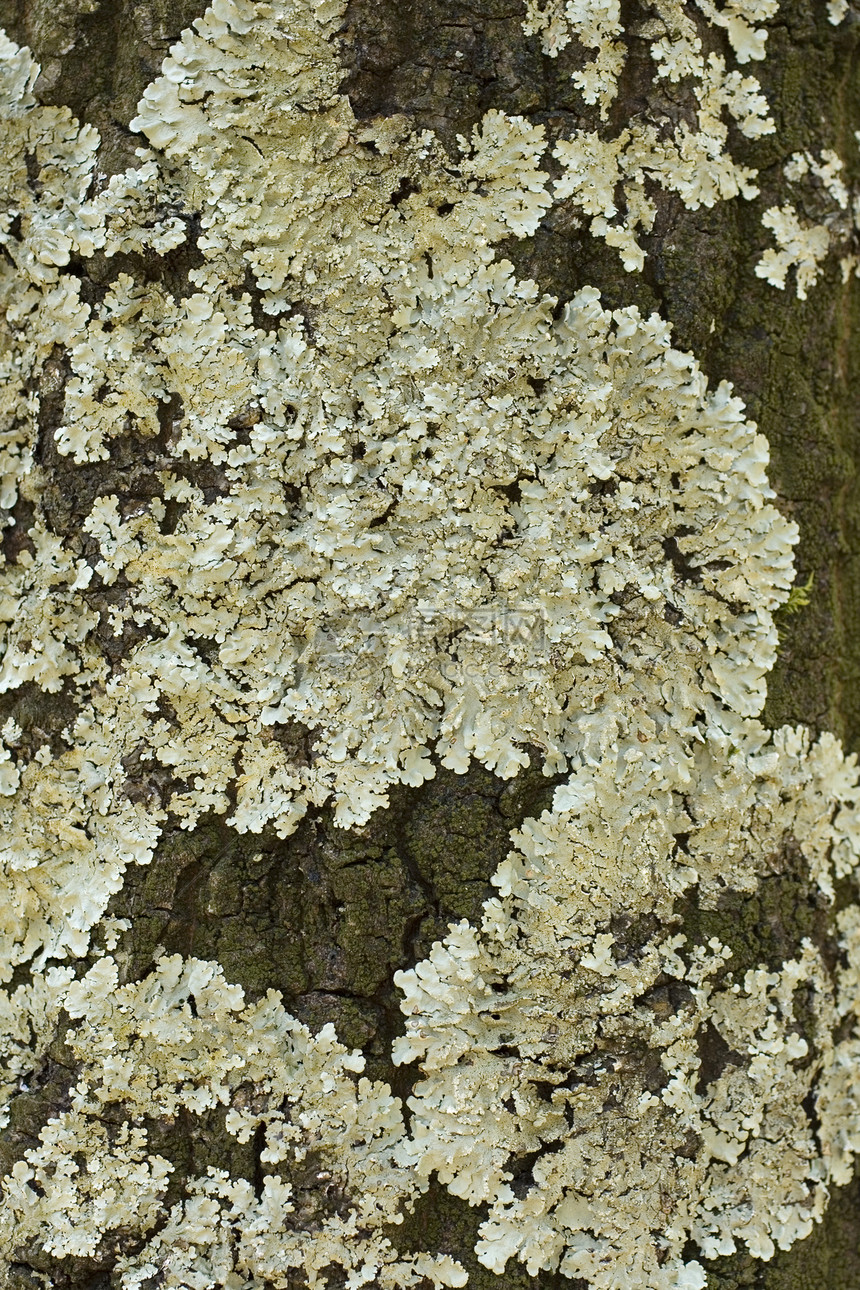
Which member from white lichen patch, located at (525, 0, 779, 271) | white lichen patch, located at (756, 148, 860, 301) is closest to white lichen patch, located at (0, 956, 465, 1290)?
white lichen patch, located at (525, 0, 779, 271)

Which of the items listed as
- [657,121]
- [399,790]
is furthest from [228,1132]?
[657,121]

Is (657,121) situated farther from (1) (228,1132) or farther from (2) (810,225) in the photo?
(1) (228,1132)

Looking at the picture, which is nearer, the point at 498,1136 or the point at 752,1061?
the point at 498,1136

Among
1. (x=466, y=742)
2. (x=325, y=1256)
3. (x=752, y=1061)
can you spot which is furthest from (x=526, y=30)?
(x=325, y=1256)

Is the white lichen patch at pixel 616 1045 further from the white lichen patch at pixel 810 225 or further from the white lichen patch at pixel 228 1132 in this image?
the white lichen patch at pixel 810 225

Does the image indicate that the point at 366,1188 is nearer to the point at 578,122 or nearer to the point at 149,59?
the point at 578,122

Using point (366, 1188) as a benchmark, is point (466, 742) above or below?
above
